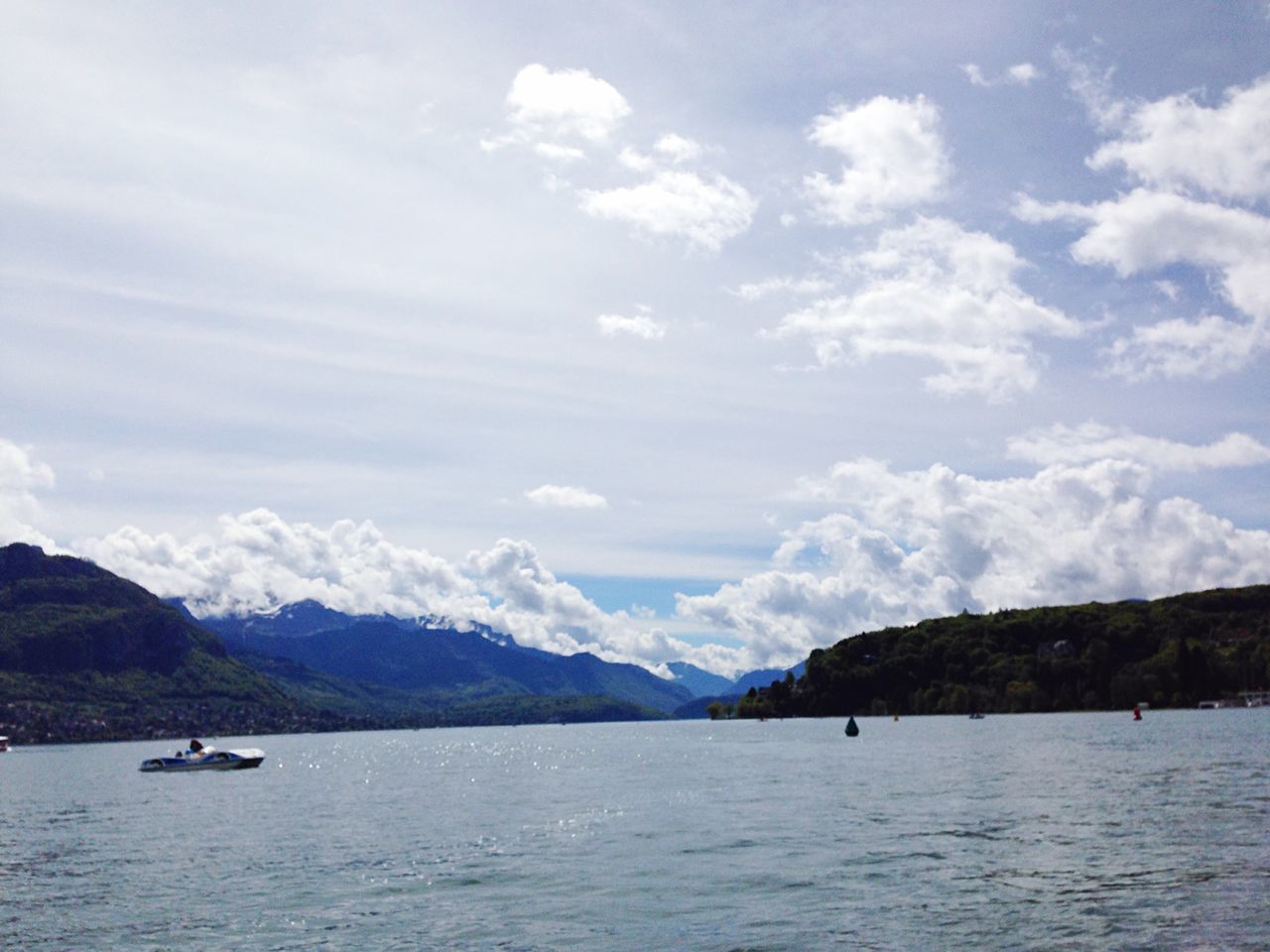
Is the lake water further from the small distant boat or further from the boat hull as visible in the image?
the small distant boat

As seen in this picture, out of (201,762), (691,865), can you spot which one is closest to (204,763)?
(201,762)

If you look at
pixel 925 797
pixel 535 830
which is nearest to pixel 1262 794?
pixel 925 797

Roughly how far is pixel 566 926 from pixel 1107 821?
37.1 metres

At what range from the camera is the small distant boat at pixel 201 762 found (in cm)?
16925

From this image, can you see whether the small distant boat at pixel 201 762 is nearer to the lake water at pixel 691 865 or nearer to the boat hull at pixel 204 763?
the boat hull at pixel 204 763

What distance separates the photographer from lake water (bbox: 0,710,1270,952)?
1457 inches

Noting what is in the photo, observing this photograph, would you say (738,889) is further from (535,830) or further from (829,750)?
(829,750)

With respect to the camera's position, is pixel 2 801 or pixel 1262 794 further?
pixel 2 801

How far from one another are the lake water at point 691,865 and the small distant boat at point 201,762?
2485 inches

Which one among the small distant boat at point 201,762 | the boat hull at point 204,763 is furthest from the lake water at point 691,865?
the small distant boat at point 201,762

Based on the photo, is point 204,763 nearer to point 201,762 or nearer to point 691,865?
point 201,762

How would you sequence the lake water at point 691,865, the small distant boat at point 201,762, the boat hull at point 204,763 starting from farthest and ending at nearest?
1. the small distant boat at point 201,762
2. the boat hull at point 204,763
3. the lake water at point 691,865

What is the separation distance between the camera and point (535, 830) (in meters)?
71.0

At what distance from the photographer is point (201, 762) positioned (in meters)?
170
